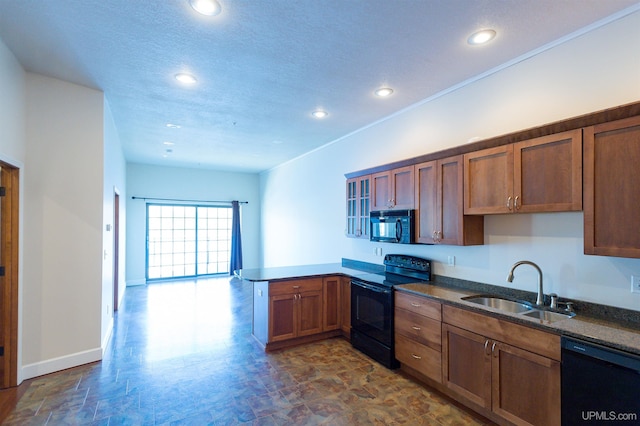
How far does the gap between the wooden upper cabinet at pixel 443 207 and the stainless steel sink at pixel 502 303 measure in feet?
1.65

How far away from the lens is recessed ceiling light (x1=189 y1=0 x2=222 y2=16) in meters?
2.00

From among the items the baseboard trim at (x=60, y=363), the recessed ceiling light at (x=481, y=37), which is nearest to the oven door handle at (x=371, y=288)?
the recessed ceiling light at (x=481, y=37)

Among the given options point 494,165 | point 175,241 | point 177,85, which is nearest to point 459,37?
point 494,165

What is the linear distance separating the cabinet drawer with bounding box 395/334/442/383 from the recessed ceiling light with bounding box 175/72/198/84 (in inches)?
129

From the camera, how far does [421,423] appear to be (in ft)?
7.93

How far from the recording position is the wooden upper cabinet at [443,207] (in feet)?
9.54

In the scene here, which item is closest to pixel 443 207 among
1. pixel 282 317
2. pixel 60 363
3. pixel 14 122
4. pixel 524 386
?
pixel 524 386

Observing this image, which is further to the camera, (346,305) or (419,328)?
(346,305)

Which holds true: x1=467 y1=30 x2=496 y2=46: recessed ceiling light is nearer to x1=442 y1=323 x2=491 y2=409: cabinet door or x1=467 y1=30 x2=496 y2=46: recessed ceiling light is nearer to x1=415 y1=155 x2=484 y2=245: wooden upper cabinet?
x1=415 y1=155 x2=484 y2=245: wooden upper cabinet

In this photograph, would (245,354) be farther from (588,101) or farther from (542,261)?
(588,101)

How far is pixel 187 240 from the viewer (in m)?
8.38

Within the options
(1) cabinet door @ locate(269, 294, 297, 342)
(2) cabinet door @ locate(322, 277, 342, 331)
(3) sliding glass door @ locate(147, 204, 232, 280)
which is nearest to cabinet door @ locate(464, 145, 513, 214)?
(2) cabinet door @ locate(322, 277, 342, 331)

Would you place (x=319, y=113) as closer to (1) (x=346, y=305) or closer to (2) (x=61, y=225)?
(1) (x=346, y=305)

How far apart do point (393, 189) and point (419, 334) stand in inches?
62.1
